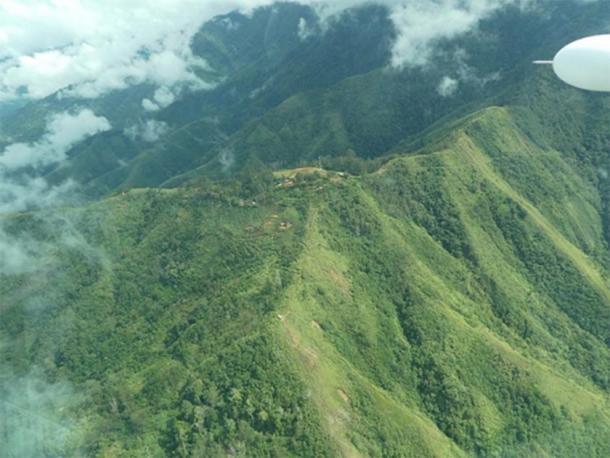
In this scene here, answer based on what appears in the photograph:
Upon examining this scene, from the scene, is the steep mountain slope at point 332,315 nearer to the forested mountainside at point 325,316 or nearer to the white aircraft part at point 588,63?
the forested mountainside at point 325,316

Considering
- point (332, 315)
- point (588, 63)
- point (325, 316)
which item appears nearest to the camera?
point (588, 63)

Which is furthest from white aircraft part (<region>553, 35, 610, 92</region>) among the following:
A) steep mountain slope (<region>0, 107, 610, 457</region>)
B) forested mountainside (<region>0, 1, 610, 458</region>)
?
forested mountainside (<region>0, 1, 610, 458</region>)

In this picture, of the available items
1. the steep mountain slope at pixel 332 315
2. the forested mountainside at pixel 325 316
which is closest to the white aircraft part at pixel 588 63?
the steep mountain slope at pixel 332 315

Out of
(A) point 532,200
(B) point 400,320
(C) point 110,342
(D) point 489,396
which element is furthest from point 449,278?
(C) point 110,342

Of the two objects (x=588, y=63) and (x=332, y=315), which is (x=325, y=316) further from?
(x=588, y=63)

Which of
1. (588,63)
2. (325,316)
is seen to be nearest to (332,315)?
(325,316)

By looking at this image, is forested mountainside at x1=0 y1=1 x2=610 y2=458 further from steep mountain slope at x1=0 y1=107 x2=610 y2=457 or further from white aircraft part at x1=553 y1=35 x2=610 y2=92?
white aircraft part at x1=553 y1=35 x2=610 y2=92
